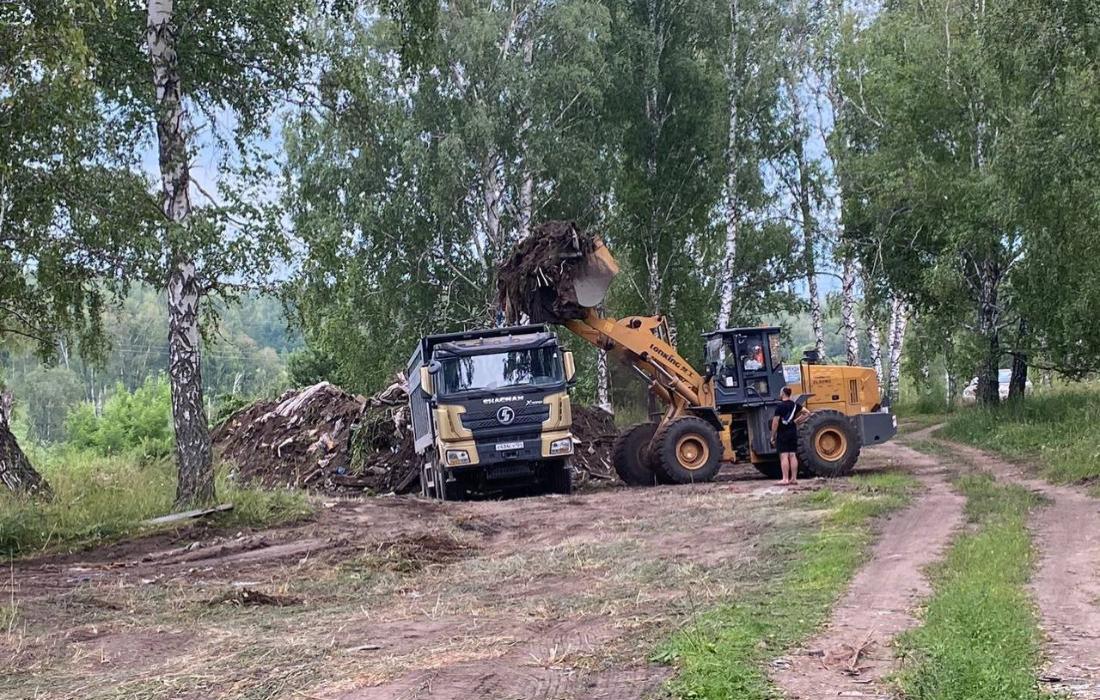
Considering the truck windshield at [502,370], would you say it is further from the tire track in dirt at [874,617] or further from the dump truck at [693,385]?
the tire track in dirt at [874,617]

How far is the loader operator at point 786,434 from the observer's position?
694 inches

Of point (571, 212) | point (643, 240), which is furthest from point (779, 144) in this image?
point (571, 212)

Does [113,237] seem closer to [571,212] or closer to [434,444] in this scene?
[434,444]

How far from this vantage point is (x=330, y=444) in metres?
21.9

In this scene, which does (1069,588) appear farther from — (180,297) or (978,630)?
(180,297)

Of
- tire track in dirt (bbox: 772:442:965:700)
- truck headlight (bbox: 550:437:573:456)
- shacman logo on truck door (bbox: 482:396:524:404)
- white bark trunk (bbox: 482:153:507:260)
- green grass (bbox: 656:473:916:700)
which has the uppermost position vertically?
white bark trunk (bbox: 482:153:507:260)

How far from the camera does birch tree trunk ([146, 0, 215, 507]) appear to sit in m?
13.0

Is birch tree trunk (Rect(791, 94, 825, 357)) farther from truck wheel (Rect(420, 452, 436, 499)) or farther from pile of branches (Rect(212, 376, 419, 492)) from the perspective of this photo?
truck wheel (Rect(420, 452, 436, 499))

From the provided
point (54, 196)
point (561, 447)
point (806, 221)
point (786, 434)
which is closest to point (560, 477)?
point (561, 447)

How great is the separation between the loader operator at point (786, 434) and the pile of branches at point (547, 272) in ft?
12.2

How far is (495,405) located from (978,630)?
37.8ft

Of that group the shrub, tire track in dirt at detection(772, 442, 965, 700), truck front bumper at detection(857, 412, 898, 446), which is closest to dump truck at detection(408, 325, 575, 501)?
truck front bumper at detection(857, 412, 898, 446)

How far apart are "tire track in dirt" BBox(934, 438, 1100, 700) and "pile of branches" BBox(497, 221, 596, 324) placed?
26.0ft

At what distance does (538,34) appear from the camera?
27516mm
